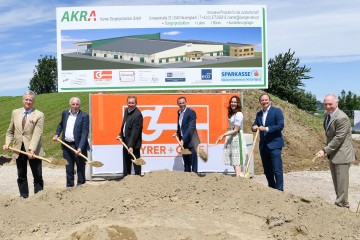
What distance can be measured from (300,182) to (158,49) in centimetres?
436

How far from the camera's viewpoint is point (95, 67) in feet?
38.8

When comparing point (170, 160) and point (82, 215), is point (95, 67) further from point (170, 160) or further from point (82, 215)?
point (82, 215)

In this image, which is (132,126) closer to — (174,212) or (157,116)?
(157,116)

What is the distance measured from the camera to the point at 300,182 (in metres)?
11.4

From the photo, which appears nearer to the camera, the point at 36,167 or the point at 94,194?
the point at 94,194

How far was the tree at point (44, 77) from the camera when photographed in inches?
2906

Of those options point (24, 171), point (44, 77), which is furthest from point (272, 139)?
point (44, 77)

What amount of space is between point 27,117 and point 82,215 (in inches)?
92.5

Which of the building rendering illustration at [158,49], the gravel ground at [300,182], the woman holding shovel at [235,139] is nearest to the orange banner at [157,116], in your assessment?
the building rendering illustration at [158,49]

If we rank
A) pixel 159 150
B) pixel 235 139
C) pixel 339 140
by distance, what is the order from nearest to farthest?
pixel 339 140 < pixel 235 139 < pixel 159 150

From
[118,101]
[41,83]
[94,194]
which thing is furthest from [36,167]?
[41,83]

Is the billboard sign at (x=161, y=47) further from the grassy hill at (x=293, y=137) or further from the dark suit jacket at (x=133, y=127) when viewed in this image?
the grassy hill at (x=293, y=137)

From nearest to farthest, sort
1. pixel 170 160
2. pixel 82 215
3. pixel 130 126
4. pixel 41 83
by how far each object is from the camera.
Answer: pixel 82 215 → pixel 130 126 → pixel 170 160 → pixel 41 83

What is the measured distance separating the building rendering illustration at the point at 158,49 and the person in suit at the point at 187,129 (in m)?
2.52
